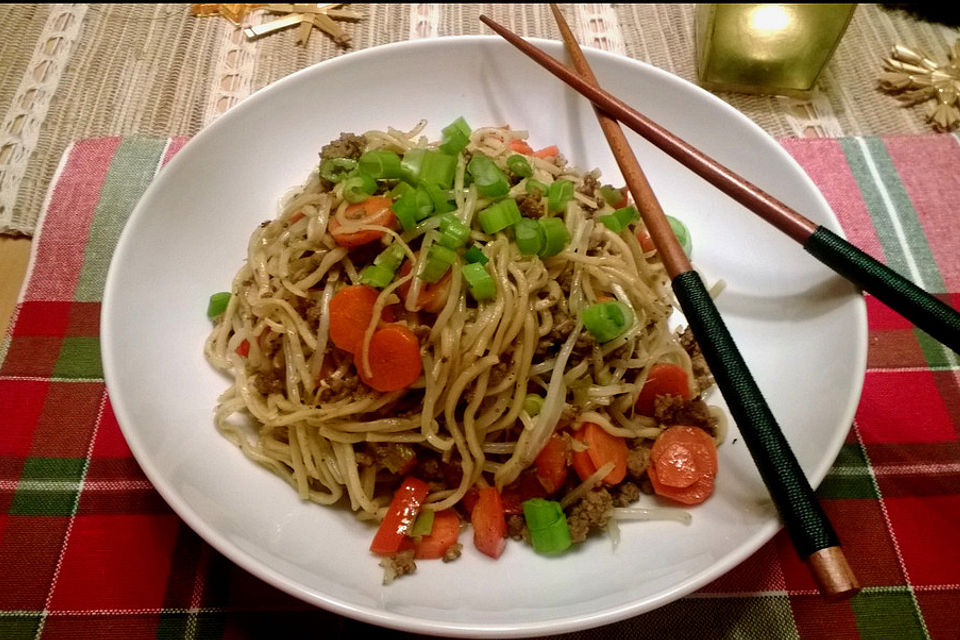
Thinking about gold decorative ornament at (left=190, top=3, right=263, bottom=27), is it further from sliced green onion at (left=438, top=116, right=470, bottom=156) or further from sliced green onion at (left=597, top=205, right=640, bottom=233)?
sliced green onion at (left=597, top=205, right=640, bottom=233)

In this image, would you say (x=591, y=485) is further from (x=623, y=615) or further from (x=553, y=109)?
(x=553, y=109)

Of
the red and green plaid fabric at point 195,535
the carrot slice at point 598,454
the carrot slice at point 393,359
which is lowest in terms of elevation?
the red and green plaid fabric at point 195,535

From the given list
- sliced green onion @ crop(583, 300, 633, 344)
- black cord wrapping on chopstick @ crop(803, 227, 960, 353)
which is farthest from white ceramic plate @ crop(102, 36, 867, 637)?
sliced green onion @ crop(583, 300, 633, 344)

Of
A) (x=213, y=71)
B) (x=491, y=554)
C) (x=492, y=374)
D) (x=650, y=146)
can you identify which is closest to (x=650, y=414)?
(x=492, y=374)

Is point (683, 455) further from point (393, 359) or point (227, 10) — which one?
point (227, 10)

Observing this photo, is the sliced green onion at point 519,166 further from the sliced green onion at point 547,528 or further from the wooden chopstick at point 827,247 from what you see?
the sliced green onion at point 547,528

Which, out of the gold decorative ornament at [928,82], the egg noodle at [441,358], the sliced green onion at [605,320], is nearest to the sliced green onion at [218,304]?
the egg noodle at [441,358]
